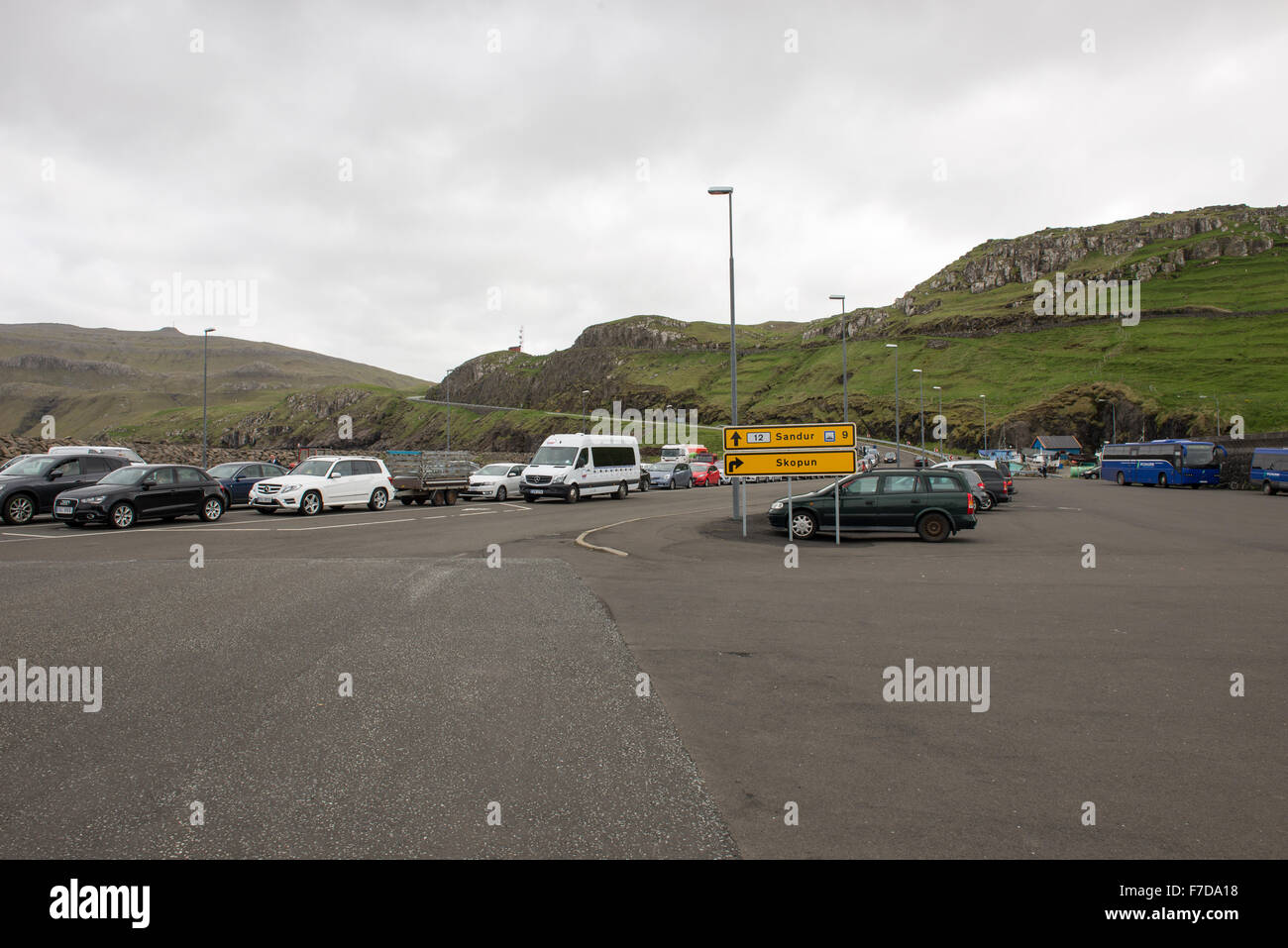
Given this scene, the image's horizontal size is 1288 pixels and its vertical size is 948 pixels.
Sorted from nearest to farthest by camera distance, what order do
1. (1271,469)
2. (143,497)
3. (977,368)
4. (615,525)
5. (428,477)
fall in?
(143,497), (615,525), (428,477), (1271,469), (977,368)

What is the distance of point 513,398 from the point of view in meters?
183

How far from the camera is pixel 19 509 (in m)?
19.8

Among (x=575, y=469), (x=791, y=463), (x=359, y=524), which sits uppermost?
(x=791, y=463)

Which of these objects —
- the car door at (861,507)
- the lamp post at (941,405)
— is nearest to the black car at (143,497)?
the car door at (861,507)

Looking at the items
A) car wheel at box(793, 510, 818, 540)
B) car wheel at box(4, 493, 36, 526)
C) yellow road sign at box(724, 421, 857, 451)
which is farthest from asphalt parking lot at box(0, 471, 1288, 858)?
car wheel at box(4, 493, 36, 526)

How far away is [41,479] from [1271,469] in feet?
157

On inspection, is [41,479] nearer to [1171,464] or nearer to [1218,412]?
[1171,464]

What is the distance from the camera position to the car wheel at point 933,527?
1727cm

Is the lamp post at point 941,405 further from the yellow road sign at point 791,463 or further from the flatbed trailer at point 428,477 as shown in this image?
the yellow road sign at point 791,463

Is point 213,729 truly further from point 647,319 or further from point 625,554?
point 647,319

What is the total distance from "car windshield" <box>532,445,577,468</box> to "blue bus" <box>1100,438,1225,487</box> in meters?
36.4

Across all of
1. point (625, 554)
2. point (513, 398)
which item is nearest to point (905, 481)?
point (625, 554)

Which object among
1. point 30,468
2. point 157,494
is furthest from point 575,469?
point 30,468
